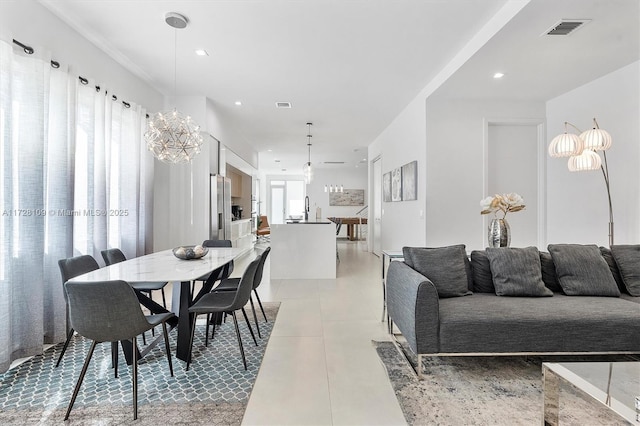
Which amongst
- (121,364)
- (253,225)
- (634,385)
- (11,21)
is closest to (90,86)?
(11,21)

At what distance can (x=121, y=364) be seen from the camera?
241cm

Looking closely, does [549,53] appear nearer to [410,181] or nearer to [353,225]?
[410,181]

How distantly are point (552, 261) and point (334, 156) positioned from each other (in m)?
8.38

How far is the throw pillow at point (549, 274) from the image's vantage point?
2789 millimetres

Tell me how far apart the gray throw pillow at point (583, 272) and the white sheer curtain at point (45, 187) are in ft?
14.4

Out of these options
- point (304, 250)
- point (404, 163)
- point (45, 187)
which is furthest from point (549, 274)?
point (45, 187)

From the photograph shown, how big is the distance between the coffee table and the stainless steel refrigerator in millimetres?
4705

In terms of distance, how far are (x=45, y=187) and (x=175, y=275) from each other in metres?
1.51

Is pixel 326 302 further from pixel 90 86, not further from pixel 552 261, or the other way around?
pixel 90 86

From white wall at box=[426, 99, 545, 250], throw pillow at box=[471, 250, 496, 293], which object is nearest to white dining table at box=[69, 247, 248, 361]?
throw pillow at box=[471, 250, 496, 293]

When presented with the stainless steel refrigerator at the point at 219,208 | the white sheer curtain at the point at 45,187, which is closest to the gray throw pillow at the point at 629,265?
the white sheer curtain at the point at 45,187

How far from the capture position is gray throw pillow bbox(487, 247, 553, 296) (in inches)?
103

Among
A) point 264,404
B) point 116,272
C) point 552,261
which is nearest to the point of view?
point 264,404

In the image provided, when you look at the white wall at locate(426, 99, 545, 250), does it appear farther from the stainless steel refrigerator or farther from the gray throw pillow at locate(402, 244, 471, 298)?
the stainless steel refrigerator
